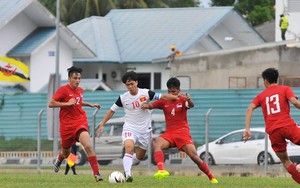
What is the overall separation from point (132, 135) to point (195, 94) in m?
16.9

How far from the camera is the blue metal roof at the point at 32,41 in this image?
50.3 meters

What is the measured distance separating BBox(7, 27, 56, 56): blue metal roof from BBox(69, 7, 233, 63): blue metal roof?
515 cm

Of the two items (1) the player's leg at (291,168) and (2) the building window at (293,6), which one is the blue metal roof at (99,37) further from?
(1) the player's leg at (291,168)

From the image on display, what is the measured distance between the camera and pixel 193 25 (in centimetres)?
6019

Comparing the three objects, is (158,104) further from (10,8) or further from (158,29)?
(158,29)

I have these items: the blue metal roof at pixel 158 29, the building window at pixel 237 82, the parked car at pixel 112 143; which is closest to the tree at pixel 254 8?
the blue metal roof at pixel 158 29

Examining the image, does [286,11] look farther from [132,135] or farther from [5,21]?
[132,135]

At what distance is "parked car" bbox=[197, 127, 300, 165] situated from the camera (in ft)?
107

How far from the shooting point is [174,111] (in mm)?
21047

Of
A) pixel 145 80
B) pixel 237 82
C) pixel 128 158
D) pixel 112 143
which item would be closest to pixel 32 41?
pixel 237 82

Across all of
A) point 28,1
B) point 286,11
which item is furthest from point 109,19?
point 28,1

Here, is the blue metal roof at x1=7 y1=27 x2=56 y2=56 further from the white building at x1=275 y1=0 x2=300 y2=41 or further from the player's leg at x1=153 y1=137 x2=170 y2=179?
the player's leg at x1=153 y1=137 x2=170 y2=179

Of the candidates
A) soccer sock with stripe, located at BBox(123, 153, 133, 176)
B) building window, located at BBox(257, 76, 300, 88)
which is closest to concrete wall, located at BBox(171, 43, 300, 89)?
building window, located at BBox(257, 76, 300, 88)

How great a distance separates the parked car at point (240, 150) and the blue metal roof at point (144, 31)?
23525mm
